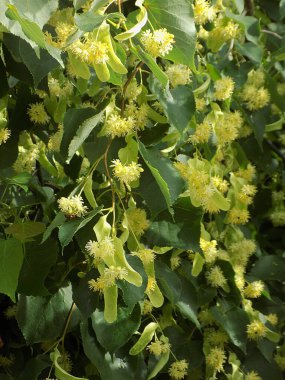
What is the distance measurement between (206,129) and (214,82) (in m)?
0.16

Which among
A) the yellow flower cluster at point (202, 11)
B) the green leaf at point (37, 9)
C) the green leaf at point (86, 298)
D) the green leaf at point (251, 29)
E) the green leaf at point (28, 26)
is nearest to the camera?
the green leaf at point (28, 26)

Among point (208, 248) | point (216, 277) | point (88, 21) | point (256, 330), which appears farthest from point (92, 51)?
point (256, 330)

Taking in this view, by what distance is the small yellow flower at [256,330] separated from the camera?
1.27m

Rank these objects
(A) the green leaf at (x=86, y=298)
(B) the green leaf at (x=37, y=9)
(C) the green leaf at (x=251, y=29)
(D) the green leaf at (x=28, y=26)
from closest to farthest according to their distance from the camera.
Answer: (D) the green leaf at (x=28, y=26) → (B) the green leaf at (x=37, y=9) → (A) the green leaf at (x=86, y=298) → (C) the green leaf at (x=251, y=29)

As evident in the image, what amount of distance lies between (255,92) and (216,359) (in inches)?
21.1

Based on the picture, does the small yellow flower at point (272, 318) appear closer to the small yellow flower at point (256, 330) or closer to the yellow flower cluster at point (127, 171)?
the small yellow flower at point (256, 330)

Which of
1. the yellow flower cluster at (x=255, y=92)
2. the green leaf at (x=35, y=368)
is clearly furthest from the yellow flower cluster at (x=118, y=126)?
the yellow flower cluster at (x=255, y=92)

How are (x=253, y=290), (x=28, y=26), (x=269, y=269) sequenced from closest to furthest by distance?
(x=28, y=26) < (x=253, y=290) < (x=269, y=269)

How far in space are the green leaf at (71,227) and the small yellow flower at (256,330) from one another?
51cm

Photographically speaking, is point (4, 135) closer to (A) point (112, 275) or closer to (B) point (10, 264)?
(B) point (10, 264)

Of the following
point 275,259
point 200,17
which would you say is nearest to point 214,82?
point 200,17

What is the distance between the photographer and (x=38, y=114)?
1.11m

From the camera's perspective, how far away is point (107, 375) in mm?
1047

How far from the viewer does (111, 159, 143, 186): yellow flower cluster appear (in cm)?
89
